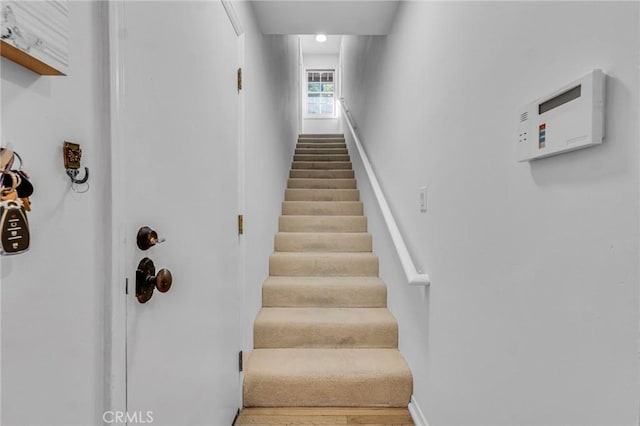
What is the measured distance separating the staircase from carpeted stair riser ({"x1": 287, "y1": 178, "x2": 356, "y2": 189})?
0.26 metres

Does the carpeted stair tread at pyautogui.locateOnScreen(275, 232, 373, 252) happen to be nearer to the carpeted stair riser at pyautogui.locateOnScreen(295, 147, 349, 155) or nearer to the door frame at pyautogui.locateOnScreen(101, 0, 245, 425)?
the door frame at pyautogui.locateOnScreen(101, 0, 245, 425)

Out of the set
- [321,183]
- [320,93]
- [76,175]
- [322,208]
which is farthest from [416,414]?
[320,93]

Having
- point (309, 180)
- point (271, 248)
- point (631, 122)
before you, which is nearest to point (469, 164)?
point (631, 122)

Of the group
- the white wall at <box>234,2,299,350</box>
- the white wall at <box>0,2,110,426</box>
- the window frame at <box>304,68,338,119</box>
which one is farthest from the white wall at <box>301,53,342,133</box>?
the white wall at <box>0,2,110,426</box>

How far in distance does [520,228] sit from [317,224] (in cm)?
241

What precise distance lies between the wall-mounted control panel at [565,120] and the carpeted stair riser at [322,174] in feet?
11.4

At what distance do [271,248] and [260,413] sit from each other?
1.30 metres

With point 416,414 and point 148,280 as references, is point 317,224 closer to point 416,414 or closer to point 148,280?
point 416,414

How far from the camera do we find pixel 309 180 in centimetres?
404

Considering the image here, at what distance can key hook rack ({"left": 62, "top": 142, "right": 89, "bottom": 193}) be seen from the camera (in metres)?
0.61

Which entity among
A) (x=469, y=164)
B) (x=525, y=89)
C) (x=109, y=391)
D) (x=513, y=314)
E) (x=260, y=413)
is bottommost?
(x=260, y=413)

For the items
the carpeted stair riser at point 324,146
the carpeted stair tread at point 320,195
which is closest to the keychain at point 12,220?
the carpeted stair tread at point 320,195

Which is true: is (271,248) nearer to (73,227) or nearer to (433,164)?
(433,164)

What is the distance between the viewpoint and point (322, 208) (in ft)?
11.4
